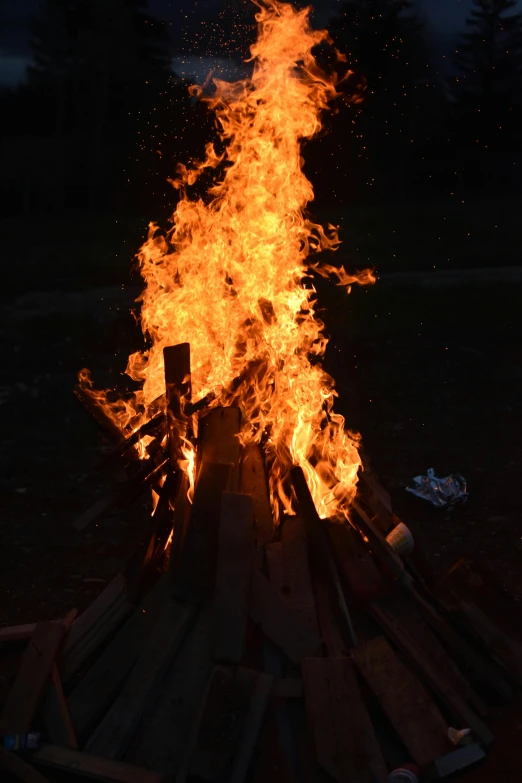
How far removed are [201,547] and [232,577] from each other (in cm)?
26

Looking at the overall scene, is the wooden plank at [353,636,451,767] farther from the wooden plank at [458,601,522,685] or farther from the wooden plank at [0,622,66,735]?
the wooden plank at [0,622,66,735]

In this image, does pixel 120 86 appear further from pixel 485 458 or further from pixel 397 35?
pixel 485 458

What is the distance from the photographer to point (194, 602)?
187 inches

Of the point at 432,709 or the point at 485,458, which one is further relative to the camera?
the point at 485,458

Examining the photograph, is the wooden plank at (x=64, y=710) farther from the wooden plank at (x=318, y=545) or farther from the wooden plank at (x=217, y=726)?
the wooden plank at (x=318, y=545)

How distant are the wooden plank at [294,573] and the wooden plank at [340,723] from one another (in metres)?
0.27

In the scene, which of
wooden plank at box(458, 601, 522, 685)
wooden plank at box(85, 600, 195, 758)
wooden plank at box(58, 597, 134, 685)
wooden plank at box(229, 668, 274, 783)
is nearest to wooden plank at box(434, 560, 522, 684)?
wooden plank at box(458, 601, 522, 685)

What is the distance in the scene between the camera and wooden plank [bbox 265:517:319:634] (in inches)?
189

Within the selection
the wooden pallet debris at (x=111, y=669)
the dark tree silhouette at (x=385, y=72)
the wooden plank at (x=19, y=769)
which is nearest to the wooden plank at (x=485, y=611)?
the wooden pallet debris at (x=111, y=669)

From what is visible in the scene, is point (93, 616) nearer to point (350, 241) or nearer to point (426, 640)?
point (426, 640)

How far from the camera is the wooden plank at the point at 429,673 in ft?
14.8

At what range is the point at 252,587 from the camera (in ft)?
15.3

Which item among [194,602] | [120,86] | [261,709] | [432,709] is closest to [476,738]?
[432,709]

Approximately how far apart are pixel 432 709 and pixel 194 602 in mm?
1368
